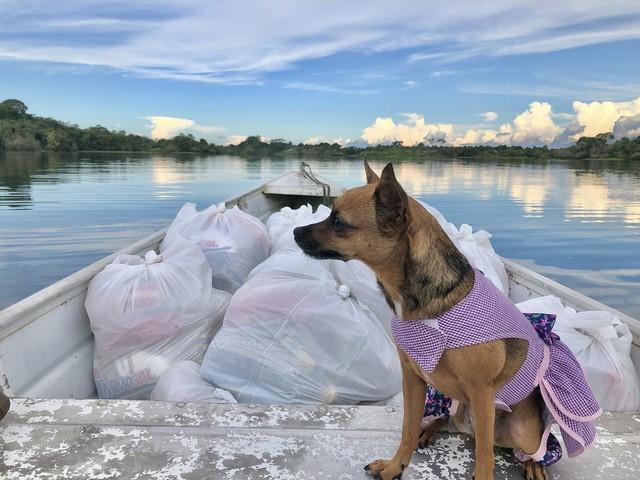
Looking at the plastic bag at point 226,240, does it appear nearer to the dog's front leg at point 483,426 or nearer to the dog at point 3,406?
the dog at point 3,406

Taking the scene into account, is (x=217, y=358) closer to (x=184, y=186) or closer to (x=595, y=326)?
(x=595, y=326)

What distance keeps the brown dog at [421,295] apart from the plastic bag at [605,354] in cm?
75

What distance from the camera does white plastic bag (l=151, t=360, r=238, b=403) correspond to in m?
2.08

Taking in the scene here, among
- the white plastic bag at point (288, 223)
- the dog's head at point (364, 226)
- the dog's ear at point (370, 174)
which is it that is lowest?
the white plastic bag at point (288, 223)

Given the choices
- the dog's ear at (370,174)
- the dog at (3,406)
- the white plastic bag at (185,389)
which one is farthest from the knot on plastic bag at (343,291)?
the dog at (3,406)

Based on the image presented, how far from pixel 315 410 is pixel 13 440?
3.10ft

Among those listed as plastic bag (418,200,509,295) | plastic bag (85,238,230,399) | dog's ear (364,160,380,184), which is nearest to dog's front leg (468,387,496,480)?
dog's ear (364,160,380,184)

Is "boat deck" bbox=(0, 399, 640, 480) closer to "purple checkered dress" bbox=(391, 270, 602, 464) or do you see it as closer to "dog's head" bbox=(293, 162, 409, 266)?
"purple checkered dress" bbox=(391, 270, 602, 464)

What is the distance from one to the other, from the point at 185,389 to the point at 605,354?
6.15 feet

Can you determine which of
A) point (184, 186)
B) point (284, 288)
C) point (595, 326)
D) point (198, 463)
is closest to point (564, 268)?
point (595, 326)

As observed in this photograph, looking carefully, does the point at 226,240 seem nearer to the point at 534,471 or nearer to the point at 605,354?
the point at 605,354

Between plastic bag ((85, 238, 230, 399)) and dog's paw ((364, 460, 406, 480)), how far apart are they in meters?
1.43

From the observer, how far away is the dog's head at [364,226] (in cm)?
128

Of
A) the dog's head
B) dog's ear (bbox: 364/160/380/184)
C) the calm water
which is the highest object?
dog's ear (bbox: 364/160/380/184)
